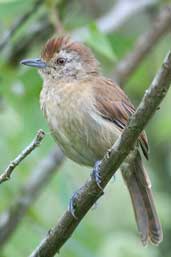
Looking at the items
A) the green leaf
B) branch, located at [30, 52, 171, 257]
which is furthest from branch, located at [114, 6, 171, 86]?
branch, located at [30, 52, 171, 257]

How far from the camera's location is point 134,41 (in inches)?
277

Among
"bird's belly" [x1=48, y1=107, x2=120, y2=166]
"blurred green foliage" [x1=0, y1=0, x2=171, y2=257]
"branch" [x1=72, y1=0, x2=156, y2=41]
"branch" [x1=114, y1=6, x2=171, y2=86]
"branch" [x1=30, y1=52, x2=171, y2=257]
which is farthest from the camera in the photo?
"branch" [x1=72, y1=0, x2=156, y2=41]

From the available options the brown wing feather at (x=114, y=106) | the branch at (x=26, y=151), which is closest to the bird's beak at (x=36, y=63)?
the brown wing feather at (x=114, y=106)

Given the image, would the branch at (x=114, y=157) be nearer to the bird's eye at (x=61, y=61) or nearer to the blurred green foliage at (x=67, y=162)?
the blurred green foliage at (x=67, y=162)

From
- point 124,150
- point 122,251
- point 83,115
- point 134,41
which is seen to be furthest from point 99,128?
point 134,41

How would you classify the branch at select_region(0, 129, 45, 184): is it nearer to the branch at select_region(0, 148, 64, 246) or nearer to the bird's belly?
the bird's belly

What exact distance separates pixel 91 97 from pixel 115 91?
18 centimetres

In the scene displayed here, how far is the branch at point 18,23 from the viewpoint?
6028 mm

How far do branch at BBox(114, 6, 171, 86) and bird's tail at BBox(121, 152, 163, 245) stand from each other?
5.03ft

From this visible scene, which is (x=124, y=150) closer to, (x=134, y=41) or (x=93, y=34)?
(x=93, y=34)

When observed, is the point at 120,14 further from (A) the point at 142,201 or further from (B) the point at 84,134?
(B) the point at 84,134

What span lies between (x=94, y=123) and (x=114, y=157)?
106 centimetres

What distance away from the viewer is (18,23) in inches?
245

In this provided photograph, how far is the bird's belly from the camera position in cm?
514
